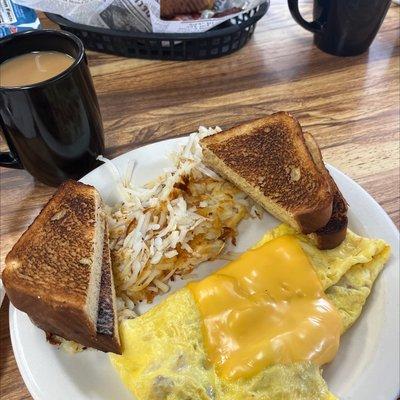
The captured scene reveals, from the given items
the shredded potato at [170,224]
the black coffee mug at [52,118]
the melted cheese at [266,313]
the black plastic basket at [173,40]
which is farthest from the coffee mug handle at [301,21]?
the melted cheese at [266,313]

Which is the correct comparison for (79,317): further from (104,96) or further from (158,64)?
(158,64)

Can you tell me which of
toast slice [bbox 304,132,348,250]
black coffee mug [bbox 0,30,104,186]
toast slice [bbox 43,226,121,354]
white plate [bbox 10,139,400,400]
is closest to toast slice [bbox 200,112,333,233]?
toast slice [bbox 304,132,348,250]

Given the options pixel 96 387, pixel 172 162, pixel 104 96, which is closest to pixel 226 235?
pixel 172 162

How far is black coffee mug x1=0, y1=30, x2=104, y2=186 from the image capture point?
1193 millimetres

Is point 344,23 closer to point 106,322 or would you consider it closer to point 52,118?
point 52,118

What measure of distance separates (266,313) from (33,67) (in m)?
0.96

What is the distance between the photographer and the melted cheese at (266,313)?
3.37ft

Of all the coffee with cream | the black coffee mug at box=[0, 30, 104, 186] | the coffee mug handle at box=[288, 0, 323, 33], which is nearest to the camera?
the black coffee mug at box=[0, 30, 104, 186]

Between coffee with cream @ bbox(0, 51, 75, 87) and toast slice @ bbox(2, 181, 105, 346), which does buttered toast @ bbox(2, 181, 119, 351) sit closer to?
toast slice @ bbox(2, 181, 105, 346)

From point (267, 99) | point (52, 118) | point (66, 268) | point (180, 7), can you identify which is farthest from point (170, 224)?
point (180, 7)

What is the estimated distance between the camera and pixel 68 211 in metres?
1.23

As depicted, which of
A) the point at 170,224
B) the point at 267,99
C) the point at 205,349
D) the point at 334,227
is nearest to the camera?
the point at 205,349

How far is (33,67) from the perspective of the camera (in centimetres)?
135

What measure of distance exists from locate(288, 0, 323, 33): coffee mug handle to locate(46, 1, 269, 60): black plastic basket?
108 millimetres
